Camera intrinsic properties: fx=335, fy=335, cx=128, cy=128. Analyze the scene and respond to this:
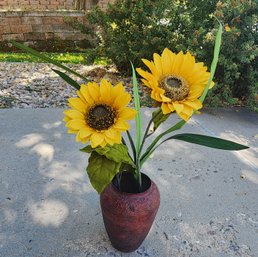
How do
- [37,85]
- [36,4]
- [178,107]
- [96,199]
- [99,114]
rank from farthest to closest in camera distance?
1. [36,4]
2. [37,85]
3. [96,199]
4. [99,114]
5. [178,107]

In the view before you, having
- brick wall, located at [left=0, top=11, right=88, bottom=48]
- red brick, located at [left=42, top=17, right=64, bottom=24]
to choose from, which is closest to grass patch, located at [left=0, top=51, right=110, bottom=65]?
brick wall, located at [left=0, top=11, right=88, bottom=48]

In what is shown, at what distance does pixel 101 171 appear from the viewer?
4.53 feet

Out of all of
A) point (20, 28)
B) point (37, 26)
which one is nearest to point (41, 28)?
point (37, 26)

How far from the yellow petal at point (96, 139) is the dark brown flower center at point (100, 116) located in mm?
36

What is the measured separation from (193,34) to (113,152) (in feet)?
10.2

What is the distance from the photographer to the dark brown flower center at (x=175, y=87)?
3.97 feet

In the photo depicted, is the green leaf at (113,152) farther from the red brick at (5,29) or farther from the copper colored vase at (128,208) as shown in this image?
the red brick at (5,29)

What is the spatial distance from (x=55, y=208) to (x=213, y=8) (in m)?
3.40

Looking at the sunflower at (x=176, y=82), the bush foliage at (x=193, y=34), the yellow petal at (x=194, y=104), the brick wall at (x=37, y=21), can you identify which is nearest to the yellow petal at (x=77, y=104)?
the sunflower at (x=176, y=82)

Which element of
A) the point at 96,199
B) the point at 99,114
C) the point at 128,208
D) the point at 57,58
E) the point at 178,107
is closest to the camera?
the point at 178,107

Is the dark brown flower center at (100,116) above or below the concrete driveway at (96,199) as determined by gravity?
above

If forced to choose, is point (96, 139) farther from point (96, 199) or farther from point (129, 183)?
point (96, 199)

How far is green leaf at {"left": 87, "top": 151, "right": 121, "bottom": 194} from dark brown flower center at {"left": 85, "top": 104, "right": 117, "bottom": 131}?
0.23m

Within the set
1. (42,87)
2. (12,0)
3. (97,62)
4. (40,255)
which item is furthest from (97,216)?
(12,0)
